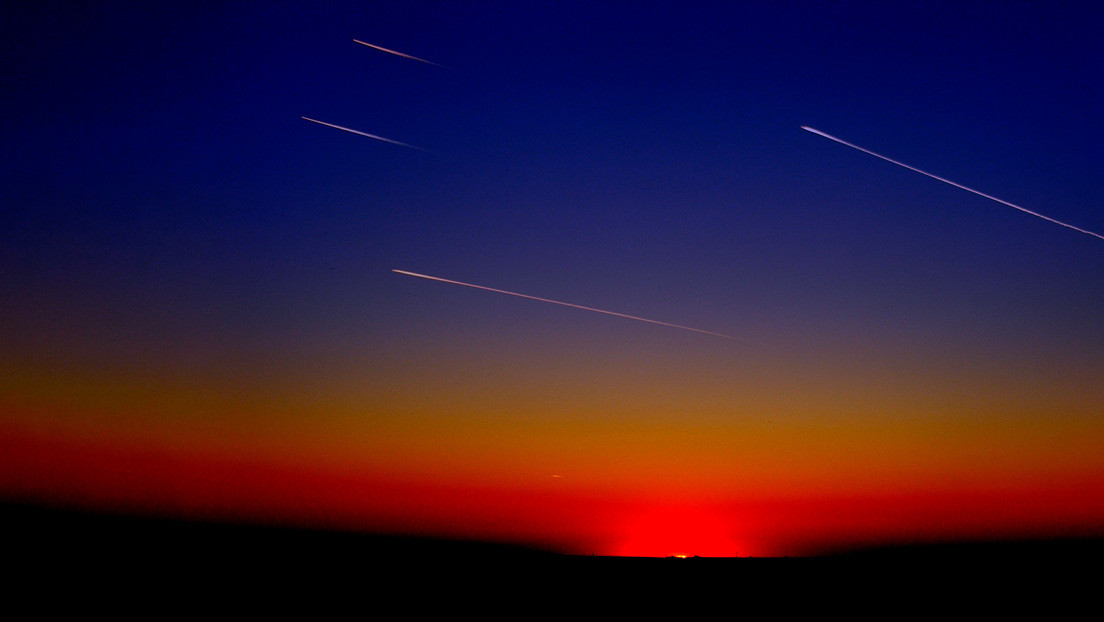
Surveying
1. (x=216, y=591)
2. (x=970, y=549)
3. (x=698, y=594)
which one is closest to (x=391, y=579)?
(x=216, y=591)

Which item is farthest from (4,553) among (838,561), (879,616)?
(838,561)

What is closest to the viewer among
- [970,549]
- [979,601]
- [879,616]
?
[879,616]

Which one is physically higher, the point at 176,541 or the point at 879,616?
the point at 176,541

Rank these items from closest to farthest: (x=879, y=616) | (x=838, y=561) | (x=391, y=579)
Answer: (x=879, y=616) < (x=391, y=579) < (x=838, y=561)

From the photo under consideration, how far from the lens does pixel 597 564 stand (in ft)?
62.7

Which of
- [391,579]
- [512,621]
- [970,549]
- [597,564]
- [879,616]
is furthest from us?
[970,549]

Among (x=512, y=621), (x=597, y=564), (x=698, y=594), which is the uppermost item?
(x=597, y=564)

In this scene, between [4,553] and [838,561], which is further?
[838,561]

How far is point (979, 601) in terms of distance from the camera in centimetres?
1405

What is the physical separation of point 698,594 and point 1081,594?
7.68 metres

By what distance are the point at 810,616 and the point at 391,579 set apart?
7961 mm

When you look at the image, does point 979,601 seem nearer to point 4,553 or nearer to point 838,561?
point 838,561

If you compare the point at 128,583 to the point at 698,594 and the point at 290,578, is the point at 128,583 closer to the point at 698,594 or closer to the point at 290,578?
the point at 290,578

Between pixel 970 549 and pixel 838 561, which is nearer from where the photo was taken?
pixel 838 561
